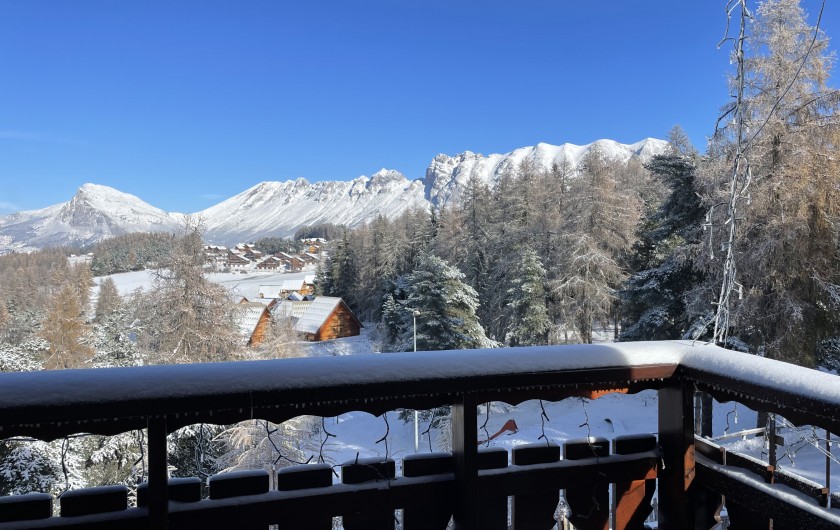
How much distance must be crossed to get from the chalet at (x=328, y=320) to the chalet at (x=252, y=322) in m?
10.5

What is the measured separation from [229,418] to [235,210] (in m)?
150

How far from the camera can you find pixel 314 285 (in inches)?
1486

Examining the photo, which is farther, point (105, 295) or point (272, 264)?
point (272, 264)

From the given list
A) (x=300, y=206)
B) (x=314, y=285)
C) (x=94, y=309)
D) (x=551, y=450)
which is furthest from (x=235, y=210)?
(x=551, y=450)

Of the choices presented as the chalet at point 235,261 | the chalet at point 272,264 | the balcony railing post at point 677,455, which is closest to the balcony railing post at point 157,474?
the balcony railing post at point 677,455

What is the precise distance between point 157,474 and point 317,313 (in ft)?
86.7

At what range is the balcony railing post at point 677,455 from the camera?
128 cm

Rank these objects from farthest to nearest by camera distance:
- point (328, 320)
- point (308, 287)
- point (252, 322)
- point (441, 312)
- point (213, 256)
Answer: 1. point (308, 287)
2. point (328, 320)
3. point (441, 312)
4. point (252, 322)
5. point (213, 256)

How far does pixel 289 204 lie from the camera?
156 meters

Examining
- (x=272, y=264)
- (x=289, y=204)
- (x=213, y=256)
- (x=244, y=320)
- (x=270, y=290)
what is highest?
(x=289, y=204)

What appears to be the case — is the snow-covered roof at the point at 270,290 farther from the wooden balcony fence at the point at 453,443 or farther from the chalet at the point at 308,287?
the wooden balcony fence at the point at 453,443

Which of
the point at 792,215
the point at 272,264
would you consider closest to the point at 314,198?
the point at 272,264

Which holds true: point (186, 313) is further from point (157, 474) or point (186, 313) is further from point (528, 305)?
point (528, 305)

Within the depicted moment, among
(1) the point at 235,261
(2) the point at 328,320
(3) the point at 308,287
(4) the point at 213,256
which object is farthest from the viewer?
(3) the point at 308,287
